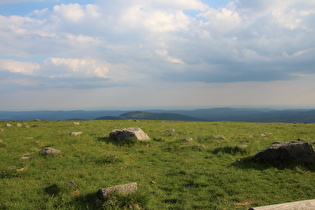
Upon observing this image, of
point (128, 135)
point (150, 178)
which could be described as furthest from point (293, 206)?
point (128, 135)

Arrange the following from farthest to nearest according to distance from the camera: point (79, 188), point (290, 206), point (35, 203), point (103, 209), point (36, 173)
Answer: point (36, 173), point (79, 188), point (35, 203), point (103, 209), point (290, 206)

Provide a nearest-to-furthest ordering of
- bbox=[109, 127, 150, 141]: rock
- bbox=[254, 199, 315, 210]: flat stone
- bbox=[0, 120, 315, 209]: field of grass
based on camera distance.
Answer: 1. bbox=[254, 199, 315, 210]: flat stone
2. bbox=[0, 120, 315, 209]: field of grass
3. bbox=[109, 127, 150, 141]: rock

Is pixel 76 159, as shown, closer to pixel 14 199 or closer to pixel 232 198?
pixel 14 199

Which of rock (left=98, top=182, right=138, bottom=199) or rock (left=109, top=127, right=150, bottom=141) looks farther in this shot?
rock (left=109, top=127, right=150, bottom=141)

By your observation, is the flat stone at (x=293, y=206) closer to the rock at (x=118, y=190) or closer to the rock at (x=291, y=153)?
the rock at (x=118, y=190)

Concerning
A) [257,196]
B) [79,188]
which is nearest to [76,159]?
[79,188]

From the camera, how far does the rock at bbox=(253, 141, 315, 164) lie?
12102 mm

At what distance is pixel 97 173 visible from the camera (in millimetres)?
11469

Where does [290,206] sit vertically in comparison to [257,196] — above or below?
above

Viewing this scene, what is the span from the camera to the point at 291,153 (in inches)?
483

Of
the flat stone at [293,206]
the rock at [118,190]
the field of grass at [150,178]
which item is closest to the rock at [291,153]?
the field of grass at [150,178]

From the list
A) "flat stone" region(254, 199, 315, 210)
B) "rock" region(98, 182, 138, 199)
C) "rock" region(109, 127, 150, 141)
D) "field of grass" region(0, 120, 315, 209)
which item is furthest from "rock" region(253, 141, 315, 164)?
"rock" region(109, 127, 150, 141)

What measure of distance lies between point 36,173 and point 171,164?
27.1 ft

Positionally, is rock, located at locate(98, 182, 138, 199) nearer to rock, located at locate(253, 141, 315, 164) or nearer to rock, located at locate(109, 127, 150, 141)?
rock, located at locate(253, 141, 315, 164)
